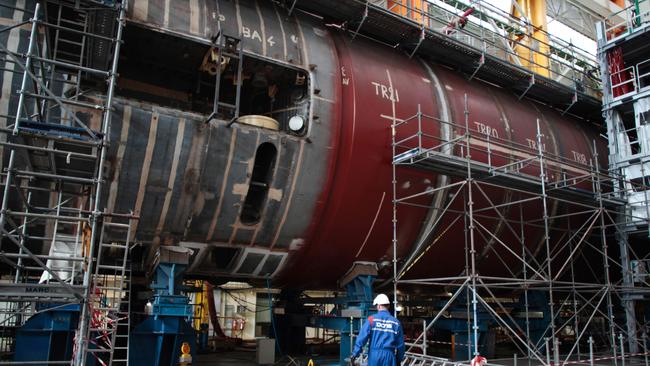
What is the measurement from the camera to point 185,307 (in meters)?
10.2

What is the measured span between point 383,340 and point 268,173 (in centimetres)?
503

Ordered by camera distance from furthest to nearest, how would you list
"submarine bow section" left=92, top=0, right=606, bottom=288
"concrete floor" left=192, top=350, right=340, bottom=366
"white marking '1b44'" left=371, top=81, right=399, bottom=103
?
"concrete floor" left=192, top=350, right=340, bottom=366 < "white marking '1b44'" left=371, top=81, right=399, bottom=103 < "submarine bow section" left=92, top=0, right=606, bottom=288

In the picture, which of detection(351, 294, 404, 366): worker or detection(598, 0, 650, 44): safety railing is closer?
detection(351, 294, 404, 366): worker

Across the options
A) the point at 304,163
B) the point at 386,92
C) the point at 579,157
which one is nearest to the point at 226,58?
the point at 304,163

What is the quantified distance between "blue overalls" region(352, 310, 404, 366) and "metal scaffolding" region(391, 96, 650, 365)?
3.92m

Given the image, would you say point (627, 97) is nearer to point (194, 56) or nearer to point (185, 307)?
point (194, 56)

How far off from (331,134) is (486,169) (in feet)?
12.2

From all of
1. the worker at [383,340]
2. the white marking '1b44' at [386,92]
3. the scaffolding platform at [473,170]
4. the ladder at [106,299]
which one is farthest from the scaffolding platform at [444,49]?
the worker at [383,340]

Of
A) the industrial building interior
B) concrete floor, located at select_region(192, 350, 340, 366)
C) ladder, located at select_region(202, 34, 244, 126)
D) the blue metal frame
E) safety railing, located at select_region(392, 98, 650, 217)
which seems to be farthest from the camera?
concrete floor, located at select_region(192, 350, 340, 366)

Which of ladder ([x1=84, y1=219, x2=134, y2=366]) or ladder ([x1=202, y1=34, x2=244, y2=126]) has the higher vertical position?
ladder ([x1=202, y1=34, x2=244, y2=126])

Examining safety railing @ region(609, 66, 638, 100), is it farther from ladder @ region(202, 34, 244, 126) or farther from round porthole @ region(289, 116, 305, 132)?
ladder @ region(202, 34, 244, 126)

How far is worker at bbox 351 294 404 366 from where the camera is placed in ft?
25.3

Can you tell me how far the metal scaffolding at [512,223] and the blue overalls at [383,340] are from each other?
3919 mm

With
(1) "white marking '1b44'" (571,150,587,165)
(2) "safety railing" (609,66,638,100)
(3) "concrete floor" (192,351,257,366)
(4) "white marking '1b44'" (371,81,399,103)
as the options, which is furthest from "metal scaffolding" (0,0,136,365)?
(2) "safety railing" (609,66,638,100)
